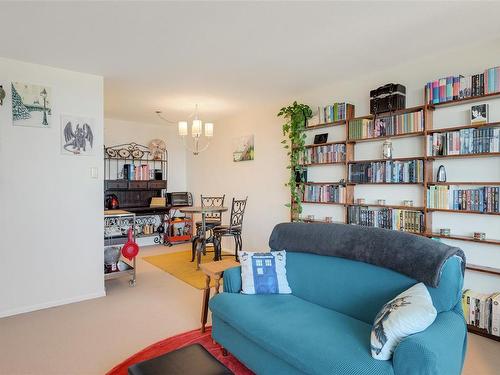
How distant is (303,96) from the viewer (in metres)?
4.46

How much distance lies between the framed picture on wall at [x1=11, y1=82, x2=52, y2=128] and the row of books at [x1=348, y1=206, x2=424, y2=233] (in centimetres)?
337

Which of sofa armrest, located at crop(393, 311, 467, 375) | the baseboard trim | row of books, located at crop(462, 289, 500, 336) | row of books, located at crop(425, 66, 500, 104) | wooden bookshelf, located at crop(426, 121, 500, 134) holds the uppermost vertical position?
row of books, located at crop(425, 66, 500, 104)

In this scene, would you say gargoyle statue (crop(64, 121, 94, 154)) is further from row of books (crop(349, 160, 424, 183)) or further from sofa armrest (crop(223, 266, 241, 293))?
row of books (crop(349, 160, 424, 183))

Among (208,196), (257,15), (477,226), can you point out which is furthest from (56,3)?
(208,196)

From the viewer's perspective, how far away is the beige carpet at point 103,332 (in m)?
2.27

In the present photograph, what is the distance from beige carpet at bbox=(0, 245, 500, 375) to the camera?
7.45 feet

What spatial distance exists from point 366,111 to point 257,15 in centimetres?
190

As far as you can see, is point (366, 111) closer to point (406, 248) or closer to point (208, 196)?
point (406, 248)

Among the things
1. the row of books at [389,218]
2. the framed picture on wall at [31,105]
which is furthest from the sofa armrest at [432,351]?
the framed picture on wall at [31,105]

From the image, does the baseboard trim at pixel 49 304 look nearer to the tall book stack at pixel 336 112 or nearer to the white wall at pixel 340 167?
the white wall at pixel 340 167

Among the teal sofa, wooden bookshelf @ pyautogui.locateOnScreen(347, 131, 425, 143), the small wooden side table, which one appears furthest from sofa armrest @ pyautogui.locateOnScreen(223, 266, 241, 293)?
wooden bookshelf @ pyautogui.locateOnScreen(347, 131, 425, 143)

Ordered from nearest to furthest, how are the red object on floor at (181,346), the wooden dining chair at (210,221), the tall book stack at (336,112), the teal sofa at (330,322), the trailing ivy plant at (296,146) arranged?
1. the teal sofa at (330,322)
2. the red object on floor at (181,346)
3. the tall book stack at (336,112)
4. the trailing ivy plant at (296,146)
5. the wooden dining chair at (210,221)

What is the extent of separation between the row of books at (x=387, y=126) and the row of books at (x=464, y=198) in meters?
0.62

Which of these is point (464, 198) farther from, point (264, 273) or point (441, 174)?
point (264, 273)
